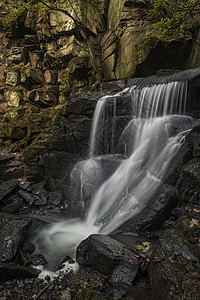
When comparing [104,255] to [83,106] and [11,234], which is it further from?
[83,106]

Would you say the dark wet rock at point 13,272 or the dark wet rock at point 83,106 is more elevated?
the dark wet rock at point 83,106

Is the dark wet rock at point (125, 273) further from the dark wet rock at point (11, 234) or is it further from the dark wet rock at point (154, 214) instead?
the dark wet rock at point (11, 234)

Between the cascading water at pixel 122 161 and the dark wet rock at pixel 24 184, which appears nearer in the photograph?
the cascading water at pixel 122 161

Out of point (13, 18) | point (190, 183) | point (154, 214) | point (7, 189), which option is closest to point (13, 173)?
point (7, 189)

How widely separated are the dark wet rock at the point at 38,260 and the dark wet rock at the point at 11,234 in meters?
0.41

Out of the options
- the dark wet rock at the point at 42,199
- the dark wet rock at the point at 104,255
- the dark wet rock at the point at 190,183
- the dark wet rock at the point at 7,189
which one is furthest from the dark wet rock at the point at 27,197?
the dark wet rock at the point at 190,183

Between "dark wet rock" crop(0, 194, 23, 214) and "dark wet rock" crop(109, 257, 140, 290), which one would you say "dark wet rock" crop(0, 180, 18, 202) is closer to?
"dark wet rock" crop(0, 194, 23, 214)

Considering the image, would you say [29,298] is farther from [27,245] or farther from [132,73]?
[132,73]

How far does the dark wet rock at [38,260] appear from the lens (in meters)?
3.66

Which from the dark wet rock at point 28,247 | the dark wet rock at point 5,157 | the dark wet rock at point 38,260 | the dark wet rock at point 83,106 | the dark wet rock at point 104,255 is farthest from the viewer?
the dark wet rock at point 5,157

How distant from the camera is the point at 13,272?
3137mm

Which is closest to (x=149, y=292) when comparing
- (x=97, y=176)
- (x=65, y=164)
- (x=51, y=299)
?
(x=51, y=299)

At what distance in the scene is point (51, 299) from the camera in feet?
9.03

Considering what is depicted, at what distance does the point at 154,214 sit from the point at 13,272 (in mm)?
3044
